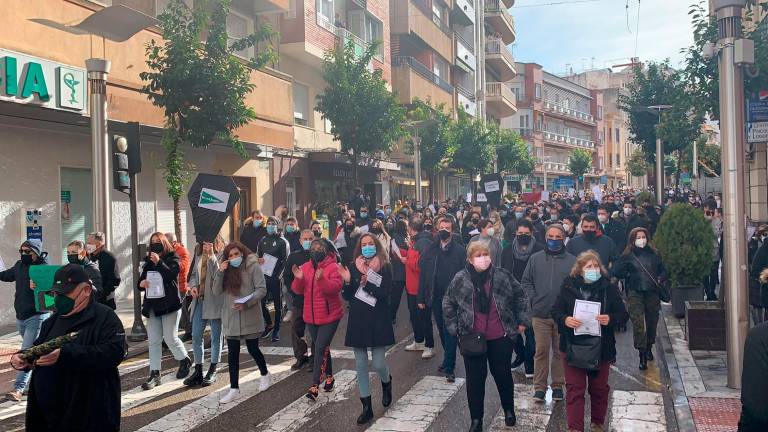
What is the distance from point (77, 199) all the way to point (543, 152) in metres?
60.8

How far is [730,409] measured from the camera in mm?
6695

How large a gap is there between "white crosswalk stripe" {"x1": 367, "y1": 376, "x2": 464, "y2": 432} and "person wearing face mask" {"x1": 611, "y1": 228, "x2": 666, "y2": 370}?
2.20 metres

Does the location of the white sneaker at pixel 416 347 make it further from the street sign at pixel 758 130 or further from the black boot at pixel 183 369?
the street sign at pixel 758 130

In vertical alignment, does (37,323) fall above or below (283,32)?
below

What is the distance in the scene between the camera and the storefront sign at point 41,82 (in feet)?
34.4

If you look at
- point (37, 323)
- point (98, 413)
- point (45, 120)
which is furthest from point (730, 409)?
point (45, 120)

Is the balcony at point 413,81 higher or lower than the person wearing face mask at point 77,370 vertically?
higher

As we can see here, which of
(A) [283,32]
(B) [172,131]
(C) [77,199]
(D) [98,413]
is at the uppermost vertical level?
(A) [283,32]

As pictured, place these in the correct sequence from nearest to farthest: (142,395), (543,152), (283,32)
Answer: (142,395), (283,32), (543,152)

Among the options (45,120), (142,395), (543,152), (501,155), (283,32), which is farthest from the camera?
(543,152)

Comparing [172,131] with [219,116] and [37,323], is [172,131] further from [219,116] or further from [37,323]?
[37,323]

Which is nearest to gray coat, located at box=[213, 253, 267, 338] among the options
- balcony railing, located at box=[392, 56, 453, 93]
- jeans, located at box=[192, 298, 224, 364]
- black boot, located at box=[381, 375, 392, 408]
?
jeans, located at box=[192, 298, 224, 364]

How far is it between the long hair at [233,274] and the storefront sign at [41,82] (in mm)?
5110

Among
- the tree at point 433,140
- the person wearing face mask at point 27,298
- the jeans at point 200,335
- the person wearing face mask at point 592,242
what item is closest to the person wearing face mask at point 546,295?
the person wearing face mask at point 592,242
